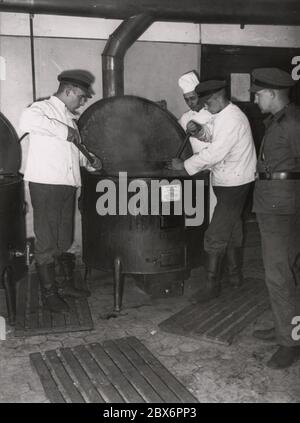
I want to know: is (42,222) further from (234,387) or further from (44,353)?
(234,387)

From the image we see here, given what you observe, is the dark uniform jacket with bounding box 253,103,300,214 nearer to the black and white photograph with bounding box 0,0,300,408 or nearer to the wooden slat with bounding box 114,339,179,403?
the black and white photograph with bounding box 0,0,300,408

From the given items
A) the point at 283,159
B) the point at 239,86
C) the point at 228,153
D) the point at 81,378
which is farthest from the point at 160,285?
the point at 239,86

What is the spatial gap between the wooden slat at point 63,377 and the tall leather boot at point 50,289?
668 mm

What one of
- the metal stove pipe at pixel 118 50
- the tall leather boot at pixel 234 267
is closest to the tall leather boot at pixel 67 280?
the tall leather boot at pixel 234 267

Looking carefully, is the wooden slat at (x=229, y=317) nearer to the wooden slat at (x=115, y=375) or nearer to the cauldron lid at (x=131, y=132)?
the wooden slat at (x=115, y=375)

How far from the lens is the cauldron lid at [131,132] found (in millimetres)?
4539

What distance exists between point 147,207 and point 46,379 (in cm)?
160

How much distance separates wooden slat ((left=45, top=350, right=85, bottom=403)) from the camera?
2.73 meters

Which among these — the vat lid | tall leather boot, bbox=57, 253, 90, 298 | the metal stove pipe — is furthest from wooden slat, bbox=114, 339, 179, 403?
the metal stove pipe

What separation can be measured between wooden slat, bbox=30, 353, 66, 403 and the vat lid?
2.12m

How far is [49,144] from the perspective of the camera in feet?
12.4

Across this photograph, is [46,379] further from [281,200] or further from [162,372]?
[281,200]

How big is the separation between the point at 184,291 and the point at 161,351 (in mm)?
1227
